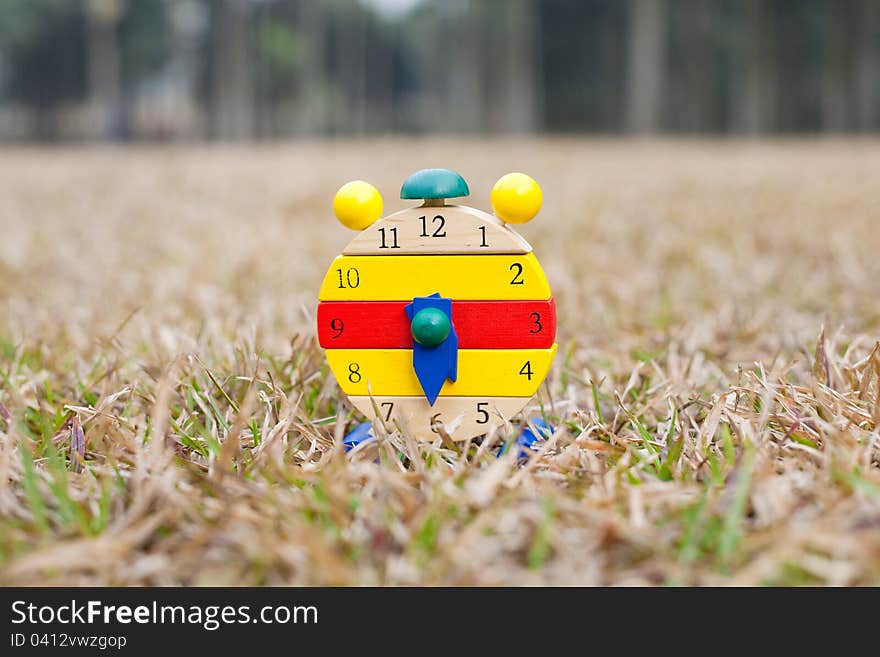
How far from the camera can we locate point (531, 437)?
4.24 feet

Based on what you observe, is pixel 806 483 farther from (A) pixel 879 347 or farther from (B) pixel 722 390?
(B) pixel 722 390

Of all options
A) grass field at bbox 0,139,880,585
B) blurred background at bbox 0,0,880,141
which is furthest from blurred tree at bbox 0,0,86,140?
grass field at bbox 0,139,880,585

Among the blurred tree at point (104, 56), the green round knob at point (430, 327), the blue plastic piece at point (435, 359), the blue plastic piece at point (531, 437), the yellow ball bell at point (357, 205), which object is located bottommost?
the blue plastic piece at point (531, 437)

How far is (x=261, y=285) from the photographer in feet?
8.68

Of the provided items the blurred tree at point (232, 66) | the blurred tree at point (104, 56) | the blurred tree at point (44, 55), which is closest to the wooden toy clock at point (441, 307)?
the blurred tree at point (232, 66)

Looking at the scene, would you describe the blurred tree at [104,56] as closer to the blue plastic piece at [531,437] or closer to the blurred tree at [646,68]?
the blurred tree at [646,68]

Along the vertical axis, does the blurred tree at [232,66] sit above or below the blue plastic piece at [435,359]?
above

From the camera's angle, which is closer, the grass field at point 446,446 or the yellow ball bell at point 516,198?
the grass field at point 446,446

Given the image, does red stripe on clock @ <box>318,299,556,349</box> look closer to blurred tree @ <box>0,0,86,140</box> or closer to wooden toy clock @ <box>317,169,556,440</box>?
wooden toy clock @ <box>317,169,556,440</box>

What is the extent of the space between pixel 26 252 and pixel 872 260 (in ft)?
9.52

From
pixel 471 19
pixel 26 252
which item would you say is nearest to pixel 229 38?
pixel 471 19

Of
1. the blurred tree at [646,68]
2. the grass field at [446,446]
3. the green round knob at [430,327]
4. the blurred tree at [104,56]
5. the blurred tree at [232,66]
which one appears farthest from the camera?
the blurred tree at [104,56]

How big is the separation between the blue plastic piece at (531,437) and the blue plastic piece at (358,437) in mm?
188

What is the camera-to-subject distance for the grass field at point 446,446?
0.88 m
